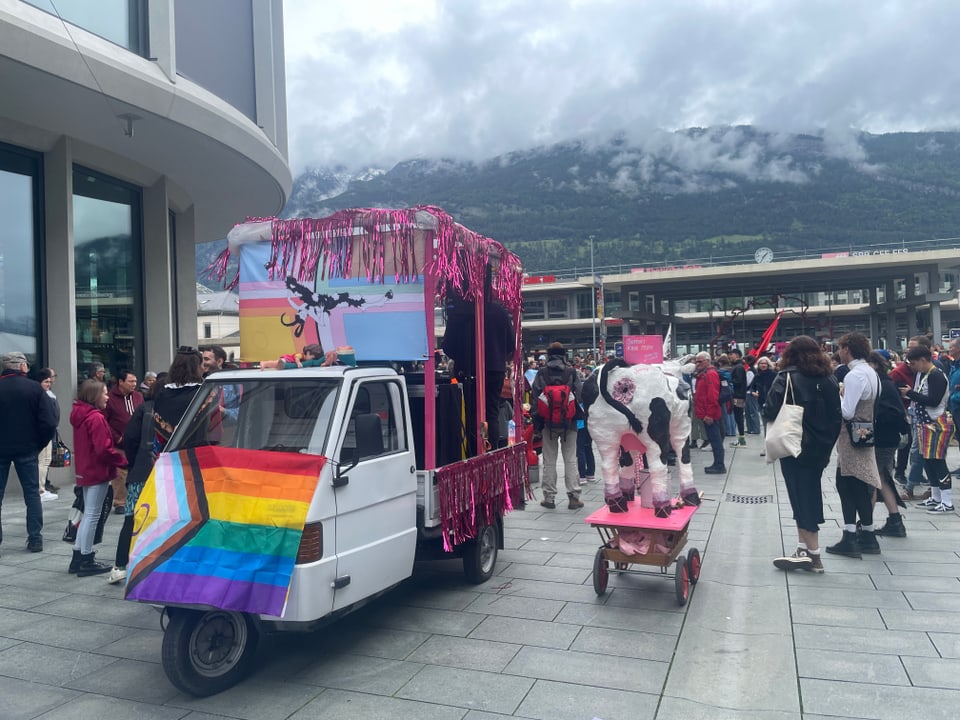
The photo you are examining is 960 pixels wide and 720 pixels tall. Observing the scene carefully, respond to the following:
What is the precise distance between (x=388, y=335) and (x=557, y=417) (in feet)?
12.9

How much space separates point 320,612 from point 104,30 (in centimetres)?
950

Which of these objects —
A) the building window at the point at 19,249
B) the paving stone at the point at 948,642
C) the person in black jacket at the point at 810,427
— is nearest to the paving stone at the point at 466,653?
the paving stone at the point at 948,642

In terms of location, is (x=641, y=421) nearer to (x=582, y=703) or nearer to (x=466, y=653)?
(x=466, y=653)

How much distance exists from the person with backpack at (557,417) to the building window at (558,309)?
161ft

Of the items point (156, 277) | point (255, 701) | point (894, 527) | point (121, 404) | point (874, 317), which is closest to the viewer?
point (255, 701)

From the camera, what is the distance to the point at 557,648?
16.7 ft

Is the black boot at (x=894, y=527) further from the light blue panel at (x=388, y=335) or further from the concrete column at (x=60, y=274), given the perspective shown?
the concrete column at (x=60, y=274)

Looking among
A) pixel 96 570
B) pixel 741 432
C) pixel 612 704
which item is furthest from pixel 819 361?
pixel 741 432

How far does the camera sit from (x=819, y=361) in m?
6.61

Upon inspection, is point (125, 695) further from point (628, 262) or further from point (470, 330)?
point (628, 262)

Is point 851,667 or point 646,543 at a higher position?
point 646,543

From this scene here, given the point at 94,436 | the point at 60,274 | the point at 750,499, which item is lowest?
the point at 750,499

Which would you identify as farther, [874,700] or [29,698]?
[29,698]

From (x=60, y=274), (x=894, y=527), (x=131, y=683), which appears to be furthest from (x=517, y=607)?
(x=60, y=274)
